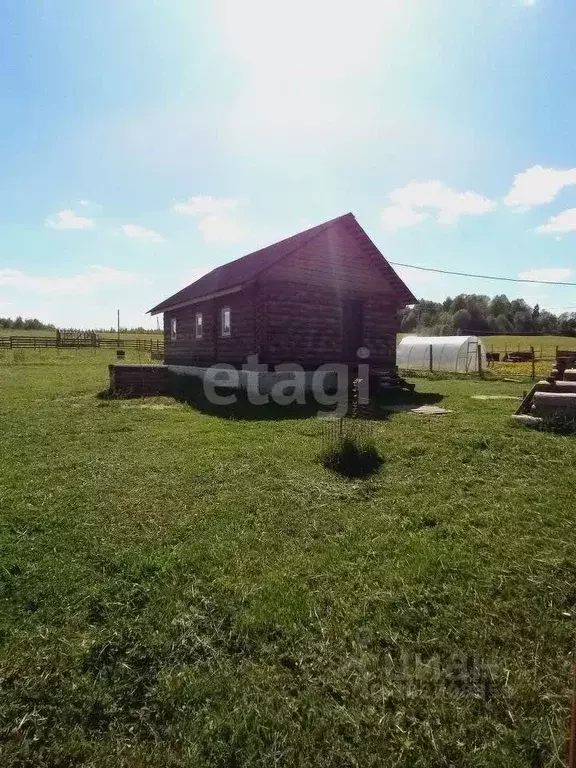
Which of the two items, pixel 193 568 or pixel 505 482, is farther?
pixel 505 482

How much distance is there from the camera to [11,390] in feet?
52.6

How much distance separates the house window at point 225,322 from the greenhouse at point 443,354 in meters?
16.4

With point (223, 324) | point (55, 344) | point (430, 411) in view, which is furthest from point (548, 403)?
point (55, 344)

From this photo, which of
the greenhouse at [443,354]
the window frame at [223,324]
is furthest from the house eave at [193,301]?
the greenhouse at [443,354]

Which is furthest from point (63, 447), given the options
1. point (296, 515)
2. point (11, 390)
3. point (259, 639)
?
point (11, 390)

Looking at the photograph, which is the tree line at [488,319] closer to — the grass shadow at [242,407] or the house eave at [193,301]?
the house eave at [193,301]

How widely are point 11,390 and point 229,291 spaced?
858 centimetres

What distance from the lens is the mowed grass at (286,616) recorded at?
230cm

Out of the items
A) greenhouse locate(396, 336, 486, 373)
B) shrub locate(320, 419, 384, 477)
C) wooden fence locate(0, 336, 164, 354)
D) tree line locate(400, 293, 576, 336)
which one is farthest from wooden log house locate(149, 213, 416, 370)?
tree line locate(400, 293, 576, 336)

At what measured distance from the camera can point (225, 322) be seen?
17422 mm

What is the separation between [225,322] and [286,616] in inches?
590

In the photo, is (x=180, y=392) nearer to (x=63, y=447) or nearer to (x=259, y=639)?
(x=63, y=447)

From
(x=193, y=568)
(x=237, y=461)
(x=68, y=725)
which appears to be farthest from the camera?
(x=237, y=461)

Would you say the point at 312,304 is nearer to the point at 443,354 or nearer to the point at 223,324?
the point at 223,324
